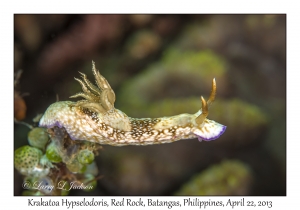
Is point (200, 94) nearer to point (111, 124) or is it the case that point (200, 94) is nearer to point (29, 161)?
point (111, 124)

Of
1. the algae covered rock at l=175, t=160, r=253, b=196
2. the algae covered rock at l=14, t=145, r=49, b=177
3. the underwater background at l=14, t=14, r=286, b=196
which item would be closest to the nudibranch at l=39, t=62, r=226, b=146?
the algae covered rock at l=14, t=145, r=49, b=177

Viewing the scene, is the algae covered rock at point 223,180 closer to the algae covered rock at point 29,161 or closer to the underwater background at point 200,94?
the underwater background at point 200,94

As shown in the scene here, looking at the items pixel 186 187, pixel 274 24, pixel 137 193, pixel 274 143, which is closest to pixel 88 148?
pixel 137 193

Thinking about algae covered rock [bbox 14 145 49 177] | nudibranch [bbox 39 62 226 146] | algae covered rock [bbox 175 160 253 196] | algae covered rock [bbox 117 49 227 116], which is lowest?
algae covered rock [bbox 175 160 253 196]

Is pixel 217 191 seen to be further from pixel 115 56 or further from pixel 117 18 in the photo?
pixel 117 18

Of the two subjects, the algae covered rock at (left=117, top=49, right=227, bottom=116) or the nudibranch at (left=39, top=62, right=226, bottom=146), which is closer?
the nudibranch at (left=39, top=62, right=226, bottom=146)

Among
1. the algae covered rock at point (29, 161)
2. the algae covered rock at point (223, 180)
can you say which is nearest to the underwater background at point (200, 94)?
the algae covered rock at point (223, 180)

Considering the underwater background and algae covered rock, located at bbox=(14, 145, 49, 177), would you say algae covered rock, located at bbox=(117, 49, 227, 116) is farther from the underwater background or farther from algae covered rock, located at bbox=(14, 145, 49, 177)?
algae covered rock, located at bbox=(14, 145, 49, 177)

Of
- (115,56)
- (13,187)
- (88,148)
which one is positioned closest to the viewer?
(88,148)

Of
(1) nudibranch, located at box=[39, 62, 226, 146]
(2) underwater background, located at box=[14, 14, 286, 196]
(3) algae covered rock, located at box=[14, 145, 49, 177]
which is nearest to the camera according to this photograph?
(1) nudibranch, located at box=[39, 62, 226, 146]
